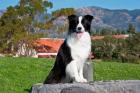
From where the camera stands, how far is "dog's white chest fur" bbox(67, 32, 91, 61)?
7344mm

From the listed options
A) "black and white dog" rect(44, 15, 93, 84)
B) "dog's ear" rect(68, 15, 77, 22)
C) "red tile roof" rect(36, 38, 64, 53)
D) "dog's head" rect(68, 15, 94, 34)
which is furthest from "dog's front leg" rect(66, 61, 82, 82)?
"red tile roof" rect(36, 38, 64, 53)

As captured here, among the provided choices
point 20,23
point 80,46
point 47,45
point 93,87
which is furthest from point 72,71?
point 47,45

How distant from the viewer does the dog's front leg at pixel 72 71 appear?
24.1 feet

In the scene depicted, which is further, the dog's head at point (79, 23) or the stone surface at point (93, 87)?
the dog's head at point (79, 23)

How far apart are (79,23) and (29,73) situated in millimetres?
9060

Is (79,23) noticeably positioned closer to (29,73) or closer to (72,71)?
(72,71)

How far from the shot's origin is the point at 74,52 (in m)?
7.35

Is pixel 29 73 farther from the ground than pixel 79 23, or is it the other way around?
pixel 79 23

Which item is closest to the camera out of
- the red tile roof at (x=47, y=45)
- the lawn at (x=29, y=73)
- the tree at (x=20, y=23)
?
the lawn at (x=29, y=73)

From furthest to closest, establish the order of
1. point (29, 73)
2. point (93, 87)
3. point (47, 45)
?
point (47, 45), point (29, 73), point (93, 87)

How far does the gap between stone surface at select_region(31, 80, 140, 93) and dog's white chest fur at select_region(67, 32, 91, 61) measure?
88 centimetres

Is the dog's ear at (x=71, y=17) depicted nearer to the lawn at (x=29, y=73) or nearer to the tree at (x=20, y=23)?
the lawn at (x=29, y=73)

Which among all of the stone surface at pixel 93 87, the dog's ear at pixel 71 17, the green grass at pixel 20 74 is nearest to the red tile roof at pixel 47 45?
the green grass at pixel 20 74

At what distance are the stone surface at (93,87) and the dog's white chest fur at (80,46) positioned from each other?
34.8 inches
